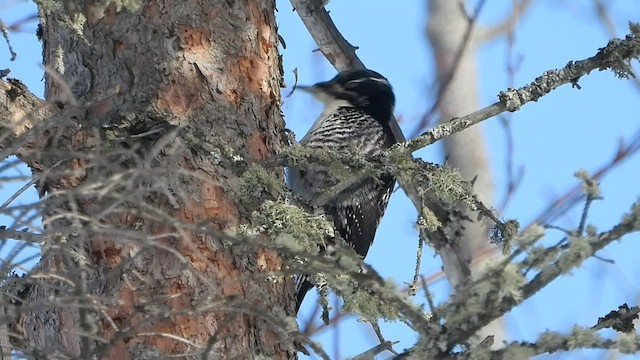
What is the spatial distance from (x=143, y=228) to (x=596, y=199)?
1.45 metres

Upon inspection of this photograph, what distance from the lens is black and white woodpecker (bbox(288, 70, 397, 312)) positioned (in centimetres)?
460

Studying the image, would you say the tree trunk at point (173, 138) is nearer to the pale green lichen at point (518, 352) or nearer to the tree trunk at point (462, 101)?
the pale green lichen at point (518, 352)

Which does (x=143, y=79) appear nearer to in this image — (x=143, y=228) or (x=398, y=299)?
(x=143, y=228)

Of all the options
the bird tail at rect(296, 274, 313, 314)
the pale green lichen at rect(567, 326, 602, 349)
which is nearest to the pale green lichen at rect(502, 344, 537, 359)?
the pale green lichen at rect(567, 326, 602, 349)

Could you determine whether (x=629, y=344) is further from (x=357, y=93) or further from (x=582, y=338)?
(x=357, y=93)

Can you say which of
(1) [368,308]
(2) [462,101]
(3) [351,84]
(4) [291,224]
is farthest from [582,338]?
(2) [462,101]

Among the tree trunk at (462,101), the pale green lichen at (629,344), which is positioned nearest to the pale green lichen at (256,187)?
the pale green lichen at (629,344)

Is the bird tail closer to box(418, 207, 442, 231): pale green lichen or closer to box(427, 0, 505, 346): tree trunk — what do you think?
box(418, 207, 442, 231): pale green lichen

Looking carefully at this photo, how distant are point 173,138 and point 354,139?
6.99ft

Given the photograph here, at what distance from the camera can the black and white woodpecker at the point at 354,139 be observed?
15.1 ft

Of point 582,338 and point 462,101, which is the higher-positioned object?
point 462,101

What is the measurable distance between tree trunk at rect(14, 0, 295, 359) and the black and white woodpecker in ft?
3.27

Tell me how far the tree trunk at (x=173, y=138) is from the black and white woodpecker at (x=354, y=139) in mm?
997

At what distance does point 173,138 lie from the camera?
290cm
